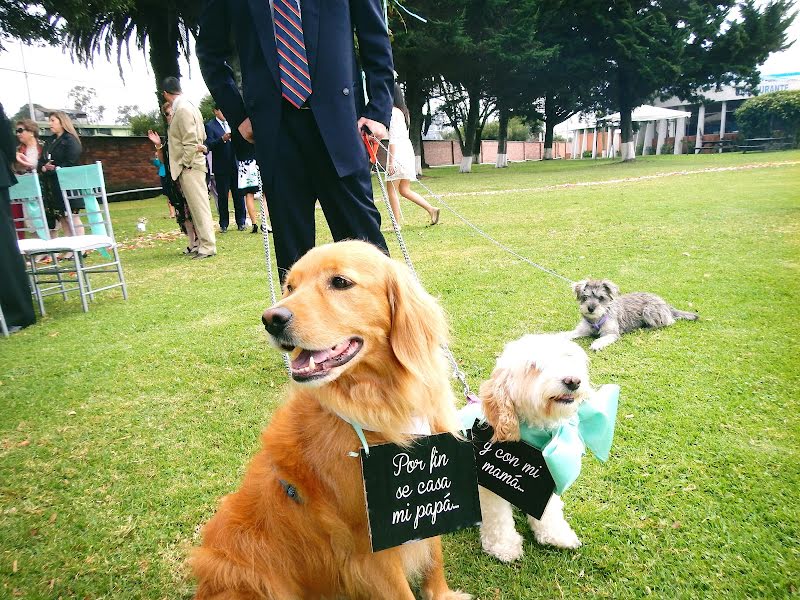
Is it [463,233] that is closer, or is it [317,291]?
[317,291]

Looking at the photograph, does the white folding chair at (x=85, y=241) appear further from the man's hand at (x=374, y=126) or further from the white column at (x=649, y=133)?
the white column at (x=649, y=133)

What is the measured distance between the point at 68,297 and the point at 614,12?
105 feet

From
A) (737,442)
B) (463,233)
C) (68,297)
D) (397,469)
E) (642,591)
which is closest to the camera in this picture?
(397,469)

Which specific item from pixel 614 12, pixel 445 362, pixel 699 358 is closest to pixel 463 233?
pixel 699 358

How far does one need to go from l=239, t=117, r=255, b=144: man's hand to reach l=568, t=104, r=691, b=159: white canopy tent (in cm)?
3270

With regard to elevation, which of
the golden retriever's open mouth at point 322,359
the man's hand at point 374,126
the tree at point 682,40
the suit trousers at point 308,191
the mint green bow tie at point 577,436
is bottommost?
the mint green bow tie at point 577,436

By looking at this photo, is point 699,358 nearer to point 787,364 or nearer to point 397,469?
point 787,364

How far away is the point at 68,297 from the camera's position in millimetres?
6941

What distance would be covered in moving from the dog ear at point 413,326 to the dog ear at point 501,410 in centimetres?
53

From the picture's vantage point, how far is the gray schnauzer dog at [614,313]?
423 cm

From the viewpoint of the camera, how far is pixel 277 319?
1.57 m

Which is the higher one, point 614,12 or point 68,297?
point 614,12

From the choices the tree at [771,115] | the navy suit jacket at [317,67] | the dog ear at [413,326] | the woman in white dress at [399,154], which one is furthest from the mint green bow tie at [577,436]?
the tree at [771,115]

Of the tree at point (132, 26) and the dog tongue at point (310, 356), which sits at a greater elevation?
the tree at point (132, 26)
